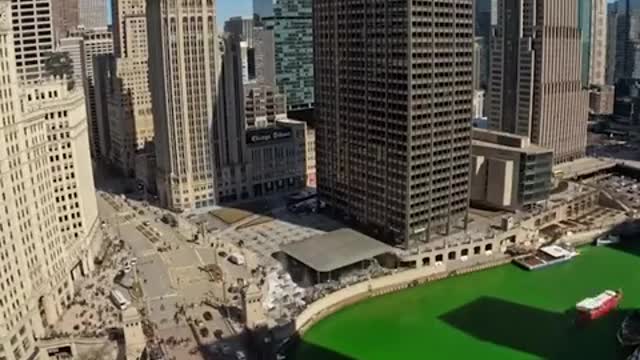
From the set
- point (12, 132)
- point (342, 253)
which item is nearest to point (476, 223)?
point (342, 253)

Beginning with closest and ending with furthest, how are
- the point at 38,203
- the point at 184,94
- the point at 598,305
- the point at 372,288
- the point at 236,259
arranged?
1. the point at 38,203
2. the point at 598,305
3. the point at 372,288
4. the point at 236,259
5. the point at 184,94

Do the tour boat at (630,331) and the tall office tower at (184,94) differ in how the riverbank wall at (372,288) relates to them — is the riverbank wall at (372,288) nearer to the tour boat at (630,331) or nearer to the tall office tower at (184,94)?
the tour boat at (630,331)

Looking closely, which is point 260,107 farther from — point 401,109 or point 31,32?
point 401,109

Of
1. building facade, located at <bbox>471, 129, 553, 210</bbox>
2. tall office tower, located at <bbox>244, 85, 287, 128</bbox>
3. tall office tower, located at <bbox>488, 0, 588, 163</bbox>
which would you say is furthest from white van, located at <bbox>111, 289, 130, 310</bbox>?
tall office tower, located at <bbox>488, 0, 588, 163</bbox>

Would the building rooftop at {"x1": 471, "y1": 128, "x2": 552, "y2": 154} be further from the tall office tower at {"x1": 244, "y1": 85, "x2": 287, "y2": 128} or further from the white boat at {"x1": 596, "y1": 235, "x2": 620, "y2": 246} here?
the tall office tower at {"x1": 244, "y1": 85, "x2": 287, "y2": 128}

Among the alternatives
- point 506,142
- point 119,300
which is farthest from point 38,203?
point 506,142

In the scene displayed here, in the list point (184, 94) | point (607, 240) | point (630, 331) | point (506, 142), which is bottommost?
point (630, 331)

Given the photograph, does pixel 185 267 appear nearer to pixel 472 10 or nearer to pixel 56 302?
pixel 56 302
